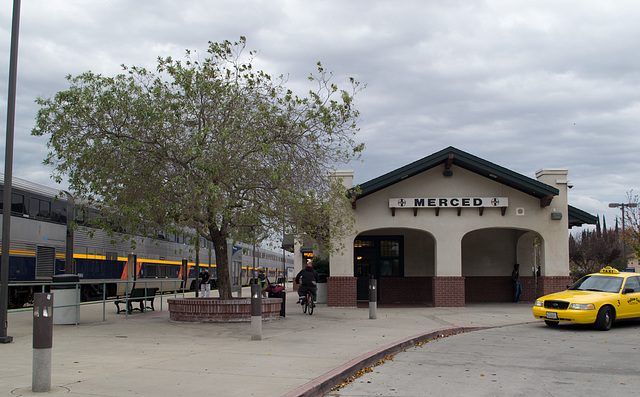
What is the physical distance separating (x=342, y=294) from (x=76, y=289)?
9559 millimetres

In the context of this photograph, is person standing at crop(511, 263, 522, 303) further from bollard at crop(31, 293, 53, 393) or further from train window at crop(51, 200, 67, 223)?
bollard at crop(31, 293, 53, 393)

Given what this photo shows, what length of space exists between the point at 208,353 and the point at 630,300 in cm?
1140

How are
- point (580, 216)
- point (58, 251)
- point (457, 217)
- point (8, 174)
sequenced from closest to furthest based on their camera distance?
1. point (8, 174)
2. point (457, 217)
3. point (580, 216)
4. point (58, 251)

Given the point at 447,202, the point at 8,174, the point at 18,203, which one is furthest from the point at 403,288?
the point at 8,174

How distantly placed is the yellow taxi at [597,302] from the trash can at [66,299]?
39.1 ft

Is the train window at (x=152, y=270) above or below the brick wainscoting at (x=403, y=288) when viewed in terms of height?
above

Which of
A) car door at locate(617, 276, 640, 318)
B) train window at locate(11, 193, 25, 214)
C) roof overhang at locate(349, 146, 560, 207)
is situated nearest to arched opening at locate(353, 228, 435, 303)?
roof overhang at locate(349, 146, 560, 207)

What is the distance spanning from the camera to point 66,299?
14.9 m

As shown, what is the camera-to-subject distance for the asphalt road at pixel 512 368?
814 cm

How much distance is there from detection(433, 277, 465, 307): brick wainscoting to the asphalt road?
689 cm

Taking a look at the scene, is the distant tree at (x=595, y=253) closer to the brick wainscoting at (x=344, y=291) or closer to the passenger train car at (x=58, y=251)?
the brick wainscoting at (x=344, y=291)

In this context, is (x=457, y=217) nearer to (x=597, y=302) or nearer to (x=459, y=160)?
(x=459, y=160)

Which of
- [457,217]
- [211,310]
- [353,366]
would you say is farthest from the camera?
[457,217]

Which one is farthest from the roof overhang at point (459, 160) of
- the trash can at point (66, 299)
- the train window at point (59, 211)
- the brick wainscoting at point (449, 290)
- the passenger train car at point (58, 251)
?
the train window at point (59, 211)
